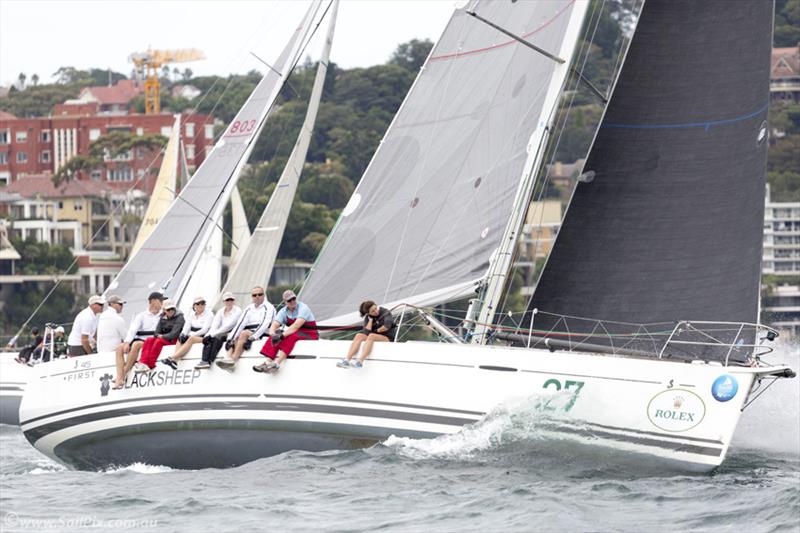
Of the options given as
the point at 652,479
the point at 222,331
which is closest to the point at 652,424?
the point at 652,479

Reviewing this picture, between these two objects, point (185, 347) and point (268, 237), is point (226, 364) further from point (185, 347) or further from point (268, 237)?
point (268, 237)

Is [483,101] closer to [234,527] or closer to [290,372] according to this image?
[290,372]

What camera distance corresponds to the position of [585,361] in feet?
43.9

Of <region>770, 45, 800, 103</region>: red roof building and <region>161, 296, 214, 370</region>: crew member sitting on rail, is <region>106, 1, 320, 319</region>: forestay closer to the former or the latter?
<region>161, 296, 214, 370</region>: crew member sitting on rail

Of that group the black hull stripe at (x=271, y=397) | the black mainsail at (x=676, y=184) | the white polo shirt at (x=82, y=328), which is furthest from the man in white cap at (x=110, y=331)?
the black mainsail at (x=676, y=184)

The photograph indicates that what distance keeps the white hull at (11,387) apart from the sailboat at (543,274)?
10290mm

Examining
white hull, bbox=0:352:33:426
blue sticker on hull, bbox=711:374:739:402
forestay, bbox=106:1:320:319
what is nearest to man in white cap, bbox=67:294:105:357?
forestay, bbox=106:1:320:319

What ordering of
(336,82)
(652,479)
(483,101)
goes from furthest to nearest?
(336,82) → (483,101) → (652,479)

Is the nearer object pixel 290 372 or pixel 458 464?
pixel 458 464

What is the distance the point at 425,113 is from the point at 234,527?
6090mm

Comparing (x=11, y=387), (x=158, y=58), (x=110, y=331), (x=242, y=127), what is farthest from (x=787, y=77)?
(x=110, y=331)

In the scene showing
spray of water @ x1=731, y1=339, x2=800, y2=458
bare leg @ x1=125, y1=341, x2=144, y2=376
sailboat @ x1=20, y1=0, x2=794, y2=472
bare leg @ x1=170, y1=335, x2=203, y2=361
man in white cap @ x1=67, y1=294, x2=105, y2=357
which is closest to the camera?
sailboat @ x1=20, y1=0, x2=794, y2=472

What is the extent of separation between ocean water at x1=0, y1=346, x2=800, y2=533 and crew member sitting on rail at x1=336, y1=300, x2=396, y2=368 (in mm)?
785

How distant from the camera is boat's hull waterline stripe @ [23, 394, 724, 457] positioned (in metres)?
13.1
